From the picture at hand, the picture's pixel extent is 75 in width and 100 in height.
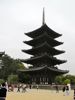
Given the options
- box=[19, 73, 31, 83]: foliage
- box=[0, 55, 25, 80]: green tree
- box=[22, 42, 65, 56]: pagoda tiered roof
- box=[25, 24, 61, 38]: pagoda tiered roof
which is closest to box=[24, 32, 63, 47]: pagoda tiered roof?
box=[25, 24, 61, 38]: pagoda tiered roof

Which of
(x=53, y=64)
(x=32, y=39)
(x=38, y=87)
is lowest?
(x=38, y=87)

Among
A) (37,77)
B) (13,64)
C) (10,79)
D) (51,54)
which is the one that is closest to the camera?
(37,77)

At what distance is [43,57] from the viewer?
252 feet

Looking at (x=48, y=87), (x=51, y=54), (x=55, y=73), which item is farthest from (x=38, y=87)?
(x=51, y=54)

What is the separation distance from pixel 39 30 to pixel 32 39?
113 inches

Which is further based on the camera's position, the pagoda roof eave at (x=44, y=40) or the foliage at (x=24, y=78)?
the foliage at (x=24, y=78)

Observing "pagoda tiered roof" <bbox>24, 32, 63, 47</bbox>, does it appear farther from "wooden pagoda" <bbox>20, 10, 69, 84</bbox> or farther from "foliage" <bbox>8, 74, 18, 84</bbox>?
"foliage" <bbox>8, 74, 18, 84</bbox>

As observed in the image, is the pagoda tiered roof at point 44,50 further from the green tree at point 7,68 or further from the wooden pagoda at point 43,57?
the green tree at point 7,68

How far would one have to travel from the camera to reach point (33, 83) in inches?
3039

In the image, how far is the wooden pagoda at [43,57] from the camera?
75.8m

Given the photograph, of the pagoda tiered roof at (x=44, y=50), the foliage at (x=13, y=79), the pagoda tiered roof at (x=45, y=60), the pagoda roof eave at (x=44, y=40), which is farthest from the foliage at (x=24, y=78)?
the pagoda roof eave at (x=44, y=40)

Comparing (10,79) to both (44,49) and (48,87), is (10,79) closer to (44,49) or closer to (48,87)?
(44,49)

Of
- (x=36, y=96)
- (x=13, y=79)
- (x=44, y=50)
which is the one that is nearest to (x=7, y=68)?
(x=13, y=79)

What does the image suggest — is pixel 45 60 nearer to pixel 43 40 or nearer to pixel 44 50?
pixel 44 50
